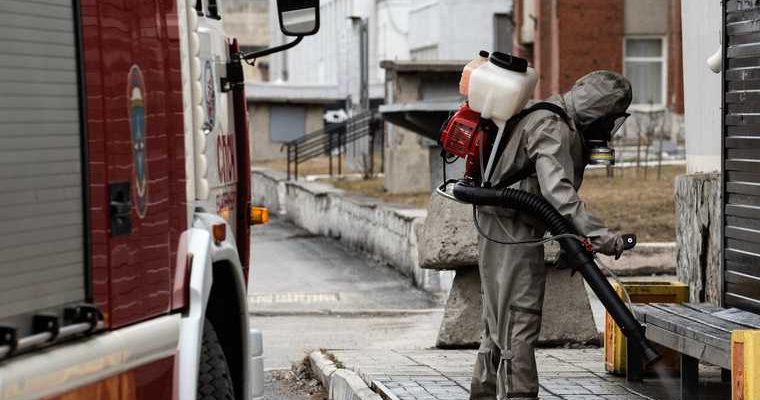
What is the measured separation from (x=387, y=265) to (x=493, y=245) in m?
10.9

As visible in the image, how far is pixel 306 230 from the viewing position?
24.8 meters

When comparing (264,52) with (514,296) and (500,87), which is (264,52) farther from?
(514,296)

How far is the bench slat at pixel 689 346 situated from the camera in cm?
749

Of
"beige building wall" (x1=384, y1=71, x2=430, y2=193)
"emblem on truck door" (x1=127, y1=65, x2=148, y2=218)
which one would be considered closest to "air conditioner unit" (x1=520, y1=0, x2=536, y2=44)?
"beige building wall" (x1=384, y1=71, x2=430, y2=193)

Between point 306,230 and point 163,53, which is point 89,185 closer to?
→ point 163,53

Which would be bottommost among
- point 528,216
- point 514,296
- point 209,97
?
point 514,296

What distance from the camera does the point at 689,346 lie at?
7.93m

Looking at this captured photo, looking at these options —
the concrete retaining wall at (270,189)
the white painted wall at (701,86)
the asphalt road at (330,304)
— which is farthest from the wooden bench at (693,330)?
the concrete retaining wall at (270,189)

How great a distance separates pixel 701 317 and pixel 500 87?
1.59m

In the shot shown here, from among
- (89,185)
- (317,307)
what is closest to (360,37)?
(317,307)

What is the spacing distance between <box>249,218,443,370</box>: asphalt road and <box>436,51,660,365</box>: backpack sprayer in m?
3.88

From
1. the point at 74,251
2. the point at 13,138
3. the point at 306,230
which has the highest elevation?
the point at 13,138

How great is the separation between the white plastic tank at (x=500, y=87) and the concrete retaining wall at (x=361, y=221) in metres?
7.98

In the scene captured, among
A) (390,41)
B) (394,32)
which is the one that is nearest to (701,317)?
(394,32)
